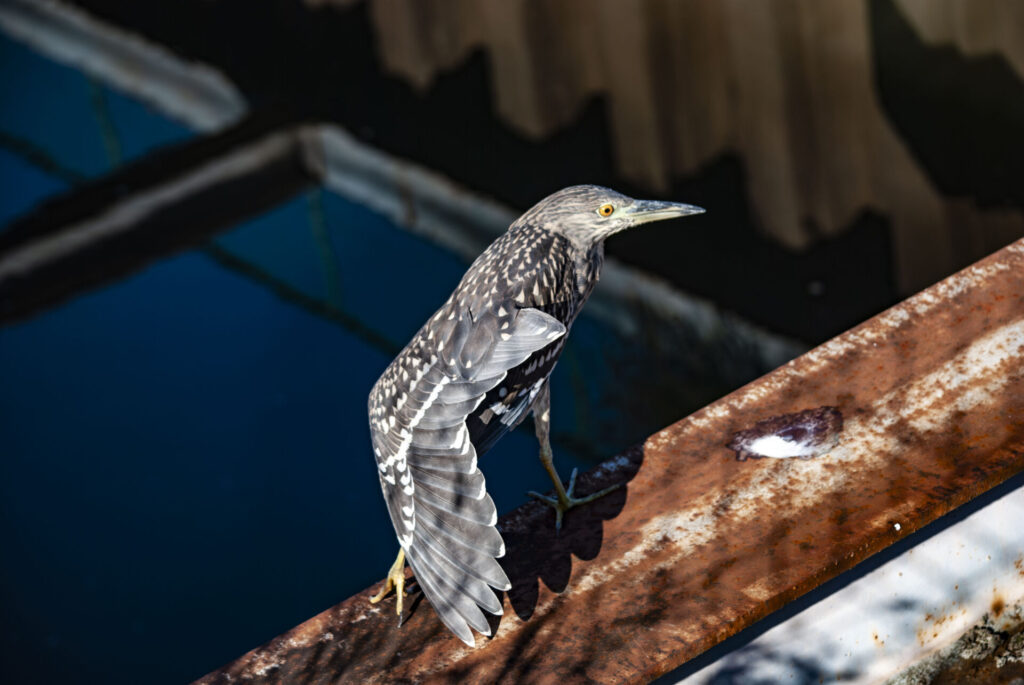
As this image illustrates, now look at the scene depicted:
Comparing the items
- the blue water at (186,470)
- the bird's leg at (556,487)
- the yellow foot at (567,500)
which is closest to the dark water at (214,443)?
the blue water at (186,470)

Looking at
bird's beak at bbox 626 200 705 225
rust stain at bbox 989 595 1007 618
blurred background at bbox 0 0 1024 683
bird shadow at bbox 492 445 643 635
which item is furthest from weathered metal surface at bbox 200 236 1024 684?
blurred background at bbox 0 0 1024 683

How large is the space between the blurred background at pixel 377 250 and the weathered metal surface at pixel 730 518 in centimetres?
244

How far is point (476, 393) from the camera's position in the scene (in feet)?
6.92

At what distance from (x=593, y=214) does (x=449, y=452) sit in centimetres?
70

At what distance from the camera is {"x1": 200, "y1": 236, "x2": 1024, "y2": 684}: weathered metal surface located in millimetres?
1980

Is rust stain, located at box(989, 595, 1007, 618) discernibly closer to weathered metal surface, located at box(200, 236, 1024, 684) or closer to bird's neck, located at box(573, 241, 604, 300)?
weathered metal surface, located at box(200, 236, 1024, 684)

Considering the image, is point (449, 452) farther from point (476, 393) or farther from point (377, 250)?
point (377, 250)

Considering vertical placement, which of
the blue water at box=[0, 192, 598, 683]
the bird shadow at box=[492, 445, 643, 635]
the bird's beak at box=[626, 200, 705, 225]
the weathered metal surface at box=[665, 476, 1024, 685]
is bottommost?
the blue water at box=[0, 192, 598, 683]

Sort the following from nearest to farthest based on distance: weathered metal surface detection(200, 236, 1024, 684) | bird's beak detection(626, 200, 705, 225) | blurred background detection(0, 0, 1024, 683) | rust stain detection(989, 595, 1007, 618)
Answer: weathered metal surface detection(200, 236, 1024, 684)
rust stain detection(989, 595, 1007, 618)
bird's beak detection(626, 200, 705, 225)
blurred background detection(0, 0, 1024, 683)

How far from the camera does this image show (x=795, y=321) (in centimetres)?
549

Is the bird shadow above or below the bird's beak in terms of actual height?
below

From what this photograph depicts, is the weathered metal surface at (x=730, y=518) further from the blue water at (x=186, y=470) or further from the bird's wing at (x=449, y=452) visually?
the blue water at (x=186, y=470)

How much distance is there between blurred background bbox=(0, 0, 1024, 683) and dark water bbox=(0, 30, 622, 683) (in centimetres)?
1

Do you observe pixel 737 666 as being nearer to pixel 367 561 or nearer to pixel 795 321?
pixel 367 561
